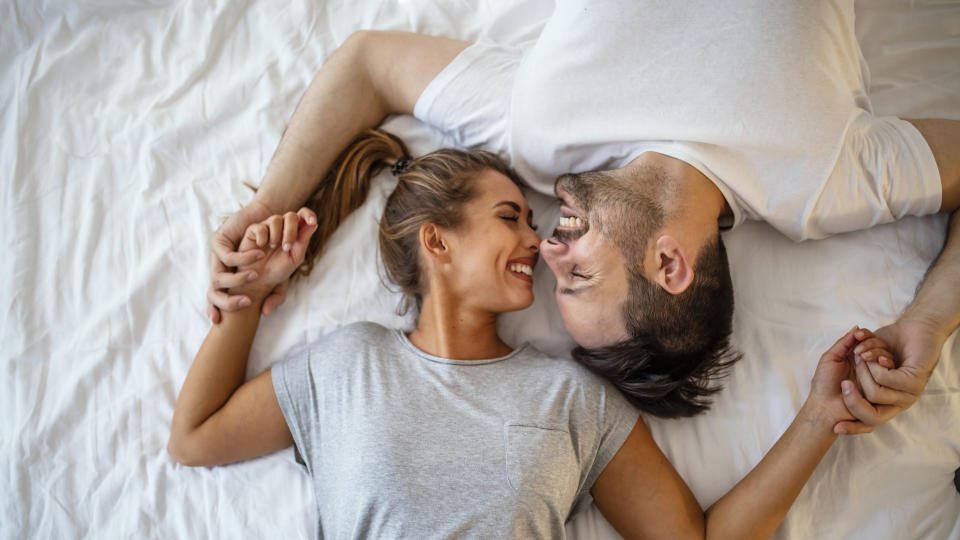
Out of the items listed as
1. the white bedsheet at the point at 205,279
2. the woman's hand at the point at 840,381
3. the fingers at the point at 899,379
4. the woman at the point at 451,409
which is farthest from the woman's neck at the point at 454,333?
the fingers at the point at 899,379

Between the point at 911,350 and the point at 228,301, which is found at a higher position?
the point at 228,301

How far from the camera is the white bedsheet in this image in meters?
1.44

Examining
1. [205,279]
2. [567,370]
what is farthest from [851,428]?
[205,279]

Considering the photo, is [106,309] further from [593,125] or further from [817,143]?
[817,143]

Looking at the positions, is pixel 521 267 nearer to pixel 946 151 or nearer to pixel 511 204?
pixel 511 204

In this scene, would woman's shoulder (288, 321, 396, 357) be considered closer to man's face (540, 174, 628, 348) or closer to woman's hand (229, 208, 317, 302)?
woman's hand (229, 208, 317, 302)

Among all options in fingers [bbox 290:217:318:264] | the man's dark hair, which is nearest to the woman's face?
the man's dark hair

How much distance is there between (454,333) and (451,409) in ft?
0.68

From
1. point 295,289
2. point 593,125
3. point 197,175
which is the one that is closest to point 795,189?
point 593,125

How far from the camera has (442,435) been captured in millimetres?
1351

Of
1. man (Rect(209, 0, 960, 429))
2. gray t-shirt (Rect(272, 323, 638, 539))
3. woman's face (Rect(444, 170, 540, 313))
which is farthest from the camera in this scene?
woman's face (Rect(444, 170, 540, 313))

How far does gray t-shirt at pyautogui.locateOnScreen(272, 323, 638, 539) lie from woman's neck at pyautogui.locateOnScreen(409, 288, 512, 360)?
4cm

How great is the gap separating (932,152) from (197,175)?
1.80 m

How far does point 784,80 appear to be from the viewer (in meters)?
1.41
